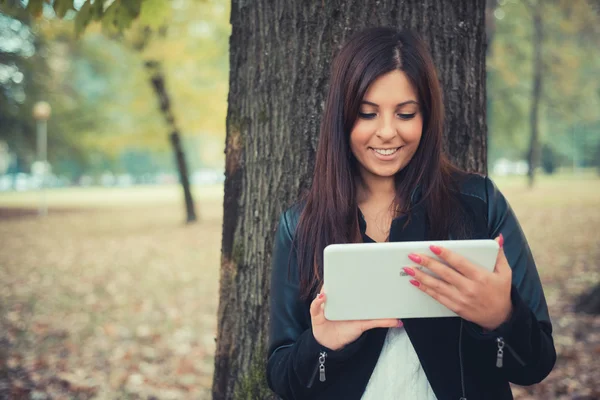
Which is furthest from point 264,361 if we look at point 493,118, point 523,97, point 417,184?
point 523,97

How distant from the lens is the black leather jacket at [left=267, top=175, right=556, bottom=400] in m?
1.43

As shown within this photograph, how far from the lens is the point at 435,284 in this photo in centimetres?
130

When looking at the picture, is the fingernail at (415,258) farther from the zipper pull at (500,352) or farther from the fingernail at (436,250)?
the zipper pull at (500,352)

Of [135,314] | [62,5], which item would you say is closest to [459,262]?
[62,5]

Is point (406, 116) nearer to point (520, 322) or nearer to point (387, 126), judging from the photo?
point (387, 126)

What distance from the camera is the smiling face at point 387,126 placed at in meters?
1.53

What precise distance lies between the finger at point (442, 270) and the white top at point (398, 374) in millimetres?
326

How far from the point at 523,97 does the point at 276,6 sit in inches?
1116

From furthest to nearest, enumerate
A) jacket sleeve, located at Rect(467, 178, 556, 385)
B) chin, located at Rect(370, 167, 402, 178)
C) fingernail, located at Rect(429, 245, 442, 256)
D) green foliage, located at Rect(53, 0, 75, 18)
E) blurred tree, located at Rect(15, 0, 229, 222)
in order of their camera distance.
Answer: blurred tree, located at Rect(15, 0, 229, 222), green foliage, located at Rect(53, 0, 75, 18), chin, located at Rect(370, 167, 402, 178), jacket sleeve, located at Rect(467, 178, 556, 385), fingernail, located at Rect(429, 245, 442, 256)

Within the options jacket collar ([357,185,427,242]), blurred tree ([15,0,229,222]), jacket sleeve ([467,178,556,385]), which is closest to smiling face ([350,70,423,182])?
jacket collar ([357,185,427,242])

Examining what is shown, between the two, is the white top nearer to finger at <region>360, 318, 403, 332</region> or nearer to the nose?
finger at <region>360, 318, 403, 332</region>

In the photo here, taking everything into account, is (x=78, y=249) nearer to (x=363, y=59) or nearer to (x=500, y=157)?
(x=363, y=59)

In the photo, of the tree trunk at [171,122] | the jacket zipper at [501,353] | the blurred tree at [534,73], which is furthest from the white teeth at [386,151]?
the blurred tree at [534,73]

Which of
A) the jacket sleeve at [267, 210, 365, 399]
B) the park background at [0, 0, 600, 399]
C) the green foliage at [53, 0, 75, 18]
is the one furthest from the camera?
the park background at [0, 0, 600, 399]
